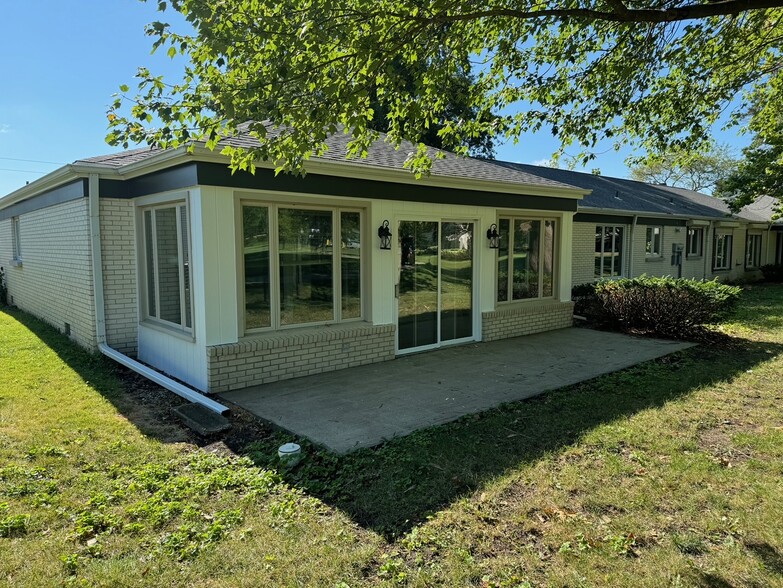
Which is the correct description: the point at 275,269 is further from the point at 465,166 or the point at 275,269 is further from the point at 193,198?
the point at 465,166

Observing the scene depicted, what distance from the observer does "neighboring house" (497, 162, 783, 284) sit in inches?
635

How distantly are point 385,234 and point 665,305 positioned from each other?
624 centimetres

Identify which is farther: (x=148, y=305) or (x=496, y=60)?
(x=148, y=305)

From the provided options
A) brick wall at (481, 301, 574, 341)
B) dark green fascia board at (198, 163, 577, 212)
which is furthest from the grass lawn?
brick wall at (481, 301, 574, 341)

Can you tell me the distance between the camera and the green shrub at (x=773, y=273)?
82.6 ft

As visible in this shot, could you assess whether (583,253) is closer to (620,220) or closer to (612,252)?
(612,252)

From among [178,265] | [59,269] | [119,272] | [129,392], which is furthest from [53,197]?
[129,392]

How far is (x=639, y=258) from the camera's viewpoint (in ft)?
58.6

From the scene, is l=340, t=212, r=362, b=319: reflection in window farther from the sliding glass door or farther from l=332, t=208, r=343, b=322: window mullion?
the sliding glass door

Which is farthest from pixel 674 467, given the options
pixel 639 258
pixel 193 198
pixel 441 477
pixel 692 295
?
pixel 639 258

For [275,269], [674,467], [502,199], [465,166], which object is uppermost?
[465,166]

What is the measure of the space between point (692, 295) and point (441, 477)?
8.23 m

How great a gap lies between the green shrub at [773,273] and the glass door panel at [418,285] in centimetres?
2469

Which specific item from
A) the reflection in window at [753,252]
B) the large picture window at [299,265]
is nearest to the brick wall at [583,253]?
the large picture window at [299,265]
